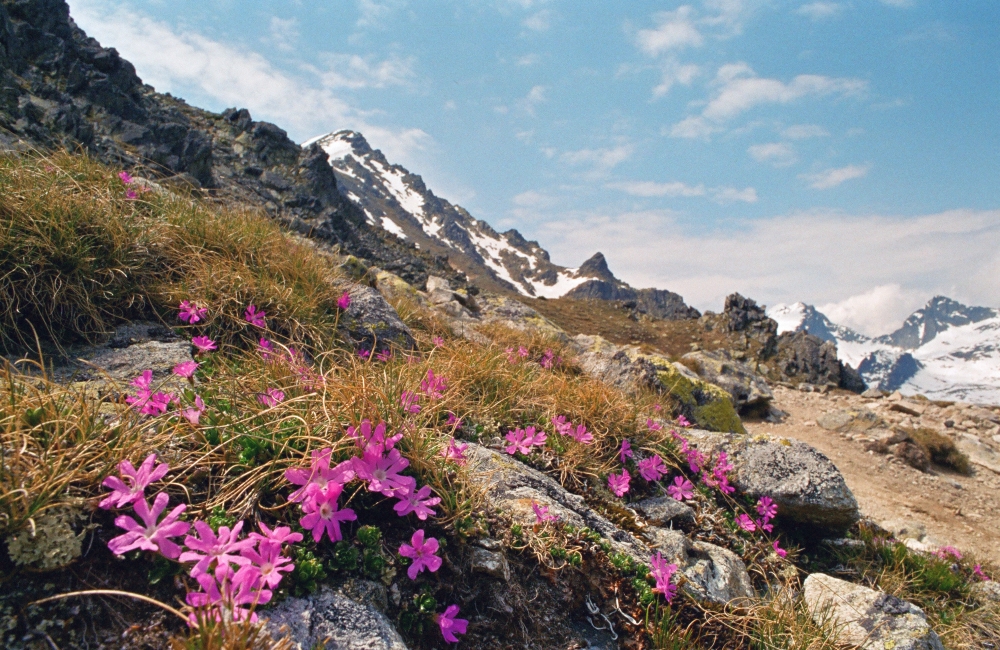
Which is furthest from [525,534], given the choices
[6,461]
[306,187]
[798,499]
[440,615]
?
[306,187]

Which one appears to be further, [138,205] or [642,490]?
[138,205]

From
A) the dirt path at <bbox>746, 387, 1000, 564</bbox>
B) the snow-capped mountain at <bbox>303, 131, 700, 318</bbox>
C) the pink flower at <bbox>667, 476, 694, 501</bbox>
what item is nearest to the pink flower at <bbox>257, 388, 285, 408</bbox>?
the pink flower at <bbox>667, 476, 694, 501</bbox>

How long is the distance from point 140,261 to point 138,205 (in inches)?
48.2

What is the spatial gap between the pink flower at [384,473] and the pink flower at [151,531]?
0.58 meters

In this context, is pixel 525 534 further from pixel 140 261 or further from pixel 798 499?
pixel 140 261

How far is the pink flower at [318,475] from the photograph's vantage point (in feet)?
5.49

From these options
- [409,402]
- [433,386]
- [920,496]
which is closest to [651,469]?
[433,386]

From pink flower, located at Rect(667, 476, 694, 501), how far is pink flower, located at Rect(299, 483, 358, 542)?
2.76 metres

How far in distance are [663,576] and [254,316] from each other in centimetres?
327

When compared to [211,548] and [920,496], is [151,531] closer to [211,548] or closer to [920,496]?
[211,548]

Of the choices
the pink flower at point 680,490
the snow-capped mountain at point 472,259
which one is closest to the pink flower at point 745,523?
the pink flower at point 680,490

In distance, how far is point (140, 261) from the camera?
371 centimetres

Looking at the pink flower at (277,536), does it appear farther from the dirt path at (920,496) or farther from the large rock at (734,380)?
the large rock at (734,380)

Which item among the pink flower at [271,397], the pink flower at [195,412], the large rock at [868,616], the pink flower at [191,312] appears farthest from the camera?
the pink flower at [191,312]
